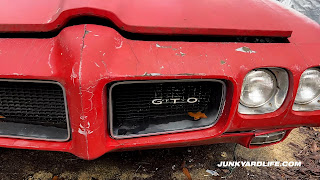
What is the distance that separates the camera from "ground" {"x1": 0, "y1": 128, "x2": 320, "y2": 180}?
1754 mm

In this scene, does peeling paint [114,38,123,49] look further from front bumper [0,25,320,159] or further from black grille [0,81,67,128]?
black grille [0,81,67,128]

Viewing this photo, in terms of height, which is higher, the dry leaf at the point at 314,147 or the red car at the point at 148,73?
the red car at the point at 148,73

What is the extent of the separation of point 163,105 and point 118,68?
42 centimetres

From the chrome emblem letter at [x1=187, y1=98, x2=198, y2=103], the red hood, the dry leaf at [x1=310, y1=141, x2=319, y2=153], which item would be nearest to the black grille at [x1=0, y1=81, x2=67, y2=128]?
the red hood

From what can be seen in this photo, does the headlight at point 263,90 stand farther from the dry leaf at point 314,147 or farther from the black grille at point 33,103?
the dry leaf at point 314,147

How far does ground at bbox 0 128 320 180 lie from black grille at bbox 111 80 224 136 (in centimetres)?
56

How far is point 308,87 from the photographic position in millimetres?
1381

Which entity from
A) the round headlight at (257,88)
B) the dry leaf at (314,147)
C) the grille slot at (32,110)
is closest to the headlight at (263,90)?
the round headlight at (257,88)

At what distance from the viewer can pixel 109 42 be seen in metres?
1.13

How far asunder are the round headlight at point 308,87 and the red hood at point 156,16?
0.86 feet

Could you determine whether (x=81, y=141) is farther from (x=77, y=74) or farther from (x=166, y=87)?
(x=166, y=87)

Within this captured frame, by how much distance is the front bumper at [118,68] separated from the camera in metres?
1.07

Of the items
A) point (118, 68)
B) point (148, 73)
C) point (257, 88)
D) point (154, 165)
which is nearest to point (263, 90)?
point (257, 88)

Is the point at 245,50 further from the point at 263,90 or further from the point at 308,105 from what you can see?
the point at 308,105
